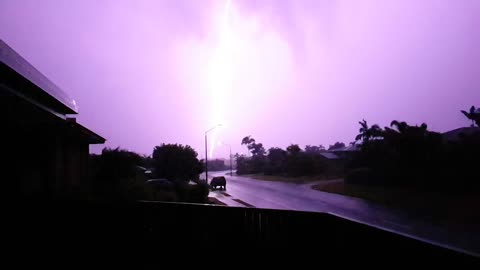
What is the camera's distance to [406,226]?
2028 cm

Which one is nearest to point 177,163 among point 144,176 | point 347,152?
point 144,176

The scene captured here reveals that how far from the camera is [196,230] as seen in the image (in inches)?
308

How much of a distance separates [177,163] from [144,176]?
10.0m

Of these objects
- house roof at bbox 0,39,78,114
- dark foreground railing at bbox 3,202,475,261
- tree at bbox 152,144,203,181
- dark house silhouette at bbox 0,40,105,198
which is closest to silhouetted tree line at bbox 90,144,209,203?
tree at bbox 152,144,203,181

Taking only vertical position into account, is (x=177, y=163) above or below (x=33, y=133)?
below

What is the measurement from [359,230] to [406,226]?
17202mm

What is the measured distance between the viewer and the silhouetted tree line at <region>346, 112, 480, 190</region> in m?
33.4

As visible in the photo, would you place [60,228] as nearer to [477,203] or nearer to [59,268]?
[59,268]

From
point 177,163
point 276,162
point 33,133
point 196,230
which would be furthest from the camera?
point 276,162

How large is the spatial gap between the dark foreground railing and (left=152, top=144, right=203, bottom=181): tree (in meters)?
38.2

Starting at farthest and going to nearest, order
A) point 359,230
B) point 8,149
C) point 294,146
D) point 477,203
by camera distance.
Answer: point 294,146
point 477,203
point 8,149
point 359,230

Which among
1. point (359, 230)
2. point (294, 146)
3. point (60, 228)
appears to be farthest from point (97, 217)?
point (294, 146)

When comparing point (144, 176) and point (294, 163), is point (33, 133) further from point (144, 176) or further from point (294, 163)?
point (294, 163)

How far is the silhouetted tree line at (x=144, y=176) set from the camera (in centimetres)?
1891
